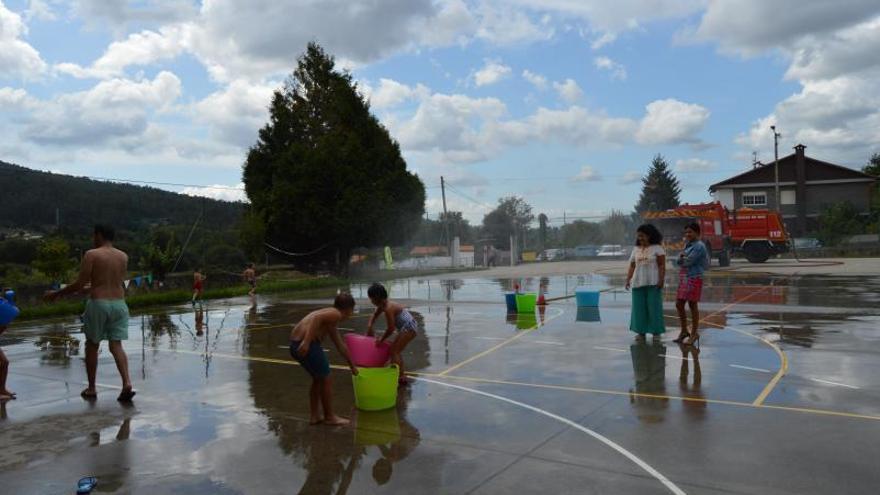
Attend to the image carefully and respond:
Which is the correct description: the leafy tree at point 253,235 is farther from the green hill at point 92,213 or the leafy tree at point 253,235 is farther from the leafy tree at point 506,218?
the leafy tree at point 506,218

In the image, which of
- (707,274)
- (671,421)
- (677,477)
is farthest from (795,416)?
(707,274)

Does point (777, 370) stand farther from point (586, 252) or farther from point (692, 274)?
point (586, 252)

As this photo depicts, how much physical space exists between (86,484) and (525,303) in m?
11.1

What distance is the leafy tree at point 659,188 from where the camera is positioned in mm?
80562

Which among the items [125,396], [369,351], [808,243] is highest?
[808,243]

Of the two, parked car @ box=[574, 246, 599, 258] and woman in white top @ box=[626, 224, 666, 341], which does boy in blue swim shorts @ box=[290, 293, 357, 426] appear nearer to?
woman in white top @ box=[626, 224, 666, 341]

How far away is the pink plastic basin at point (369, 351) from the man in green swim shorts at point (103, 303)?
242cm

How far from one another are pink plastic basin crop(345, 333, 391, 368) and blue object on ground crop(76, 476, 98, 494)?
293 centimetres

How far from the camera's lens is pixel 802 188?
62.0 meters

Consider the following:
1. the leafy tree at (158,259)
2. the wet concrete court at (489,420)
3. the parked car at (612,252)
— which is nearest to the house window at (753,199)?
the parked car at (612,252)

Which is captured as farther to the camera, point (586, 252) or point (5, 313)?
point (586, 252)

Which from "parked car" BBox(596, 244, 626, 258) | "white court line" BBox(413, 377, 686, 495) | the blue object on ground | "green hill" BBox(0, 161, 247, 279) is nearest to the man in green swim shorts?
the blue object on ground

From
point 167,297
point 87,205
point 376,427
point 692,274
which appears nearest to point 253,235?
point 167,297

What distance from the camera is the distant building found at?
61594 millimetres
